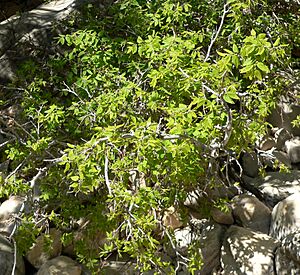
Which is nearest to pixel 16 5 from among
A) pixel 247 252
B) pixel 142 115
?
pixel 142 115

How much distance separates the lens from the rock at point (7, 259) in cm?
400

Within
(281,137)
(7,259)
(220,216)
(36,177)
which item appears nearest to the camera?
(36,177)

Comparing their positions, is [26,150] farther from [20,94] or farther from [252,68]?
[252,68]

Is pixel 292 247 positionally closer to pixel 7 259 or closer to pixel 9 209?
pixel 7 259

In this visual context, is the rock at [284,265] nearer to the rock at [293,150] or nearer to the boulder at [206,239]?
the boulder at [206,239]

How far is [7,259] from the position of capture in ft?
13.2

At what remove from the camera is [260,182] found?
16.7ft

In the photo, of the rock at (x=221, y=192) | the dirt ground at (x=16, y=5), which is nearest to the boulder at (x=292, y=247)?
the rock at (x=221, y=192)

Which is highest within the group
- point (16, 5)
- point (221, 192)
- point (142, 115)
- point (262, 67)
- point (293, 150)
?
point (262, 67)

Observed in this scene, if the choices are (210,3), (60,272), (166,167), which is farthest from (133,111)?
(210,3)

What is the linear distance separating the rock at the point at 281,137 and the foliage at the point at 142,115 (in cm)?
122

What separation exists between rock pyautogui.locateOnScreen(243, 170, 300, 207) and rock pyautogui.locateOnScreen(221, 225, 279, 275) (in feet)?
2.16

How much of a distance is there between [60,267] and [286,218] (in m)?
2.14

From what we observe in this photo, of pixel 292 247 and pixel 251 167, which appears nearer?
pixel 292 247
